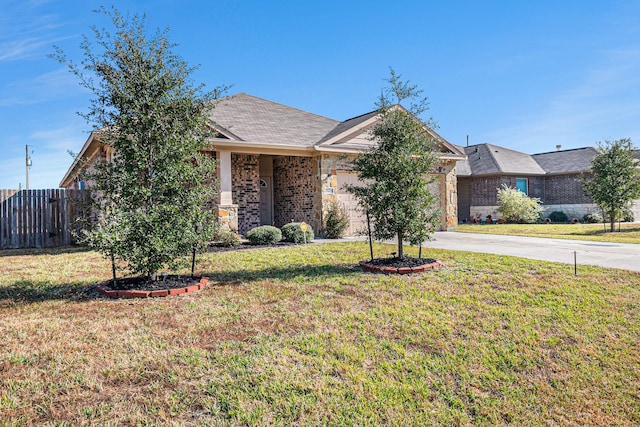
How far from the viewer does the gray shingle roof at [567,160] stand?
2466cm

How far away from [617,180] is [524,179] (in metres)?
9.64

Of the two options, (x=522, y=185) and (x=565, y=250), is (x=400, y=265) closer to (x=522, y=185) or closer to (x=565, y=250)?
(x=565, y=250)

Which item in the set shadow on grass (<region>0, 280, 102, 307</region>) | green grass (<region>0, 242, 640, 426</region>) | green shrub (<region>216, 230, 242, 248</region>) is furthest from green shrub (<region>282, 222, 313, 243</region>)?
shadow on grass (<region>0, 280, 102, 307</region>)

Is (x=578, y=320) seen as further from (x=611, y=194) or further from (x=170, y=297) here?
(x=611, y=194)

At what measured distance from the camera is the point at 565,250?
939cm

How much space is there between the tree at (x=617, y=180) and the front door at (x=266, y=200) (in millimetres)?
14041

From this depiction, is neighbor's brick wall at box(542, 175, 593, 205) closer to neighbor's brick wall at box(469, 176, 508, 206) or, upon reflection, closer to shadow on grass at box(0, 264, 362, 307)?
neighbor's brick wall at box(469, 176, 508, 206)

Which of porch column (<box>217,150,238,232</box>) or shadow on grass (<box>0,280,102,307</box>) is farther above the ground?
porch column (<box>217,150,238,232</box>)

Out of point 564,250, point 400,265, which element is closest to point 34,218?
point 400,265

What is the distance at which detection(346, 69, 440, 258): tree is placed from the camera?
23.5 feet

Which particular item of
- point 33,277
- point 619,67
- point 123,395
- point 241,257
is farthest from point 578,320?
point 619,67

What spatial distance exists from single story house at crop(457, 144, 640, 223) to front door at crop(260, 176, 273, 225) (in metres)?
14.7

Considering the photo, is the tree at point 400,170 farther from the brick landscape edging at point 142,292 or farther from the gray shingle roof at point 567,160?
the gray shingle roof at point 567,160

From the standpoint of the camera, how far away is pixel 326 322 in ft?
14.6
